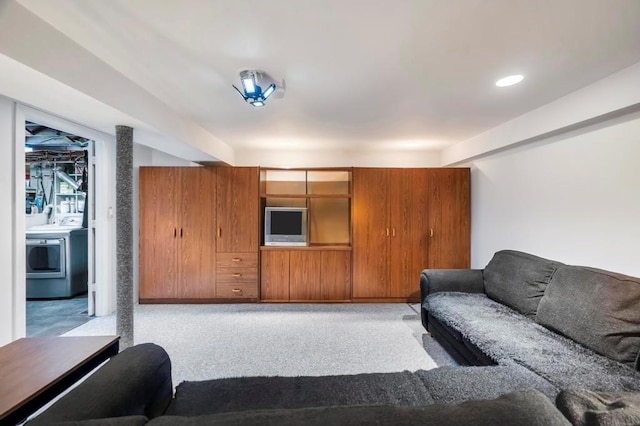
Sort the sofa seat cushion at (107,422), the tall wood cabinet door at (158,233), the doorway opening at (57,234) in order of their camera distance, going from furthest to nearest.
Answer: the tall wood cabinet door at (158,233) → the doorway opening at (57,234) → the sofa seat cushion at (107,422)

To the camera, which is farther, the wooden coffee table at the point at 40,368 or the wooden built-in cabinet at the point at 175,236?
the wooden built-in cabinet at the point at 175,236

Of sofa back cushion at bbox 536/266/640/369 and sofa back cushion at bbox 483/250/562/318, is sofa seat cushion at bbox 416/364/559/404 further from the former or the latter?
sofa back cushion at bbox 483/250/562/318

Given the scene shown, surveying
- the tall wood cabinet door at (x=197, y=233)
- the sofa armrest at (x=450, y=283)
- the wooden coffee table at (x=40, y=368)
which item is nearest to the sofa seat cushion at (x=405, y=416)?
the wooden coffee table at (x=40, y=368)

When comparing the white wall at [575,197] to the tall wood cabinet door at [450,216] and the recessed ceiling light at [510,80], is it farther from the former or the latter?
the recessed ceiling light at [510,80]

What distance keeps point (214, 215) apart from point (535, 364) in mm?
3748

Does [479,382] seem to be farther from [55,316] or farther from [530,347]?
[55,316]

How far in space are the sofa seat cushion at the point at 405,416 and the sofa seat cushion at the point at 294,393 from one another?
1.91ft

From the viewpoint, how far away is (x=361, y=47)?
1609 millimetres

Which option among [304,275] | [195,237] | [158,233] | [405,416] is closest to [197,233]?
[195,237]

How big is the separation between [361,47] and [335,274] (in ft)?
9.99

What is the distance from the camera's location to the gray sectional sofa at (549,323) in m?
1.56

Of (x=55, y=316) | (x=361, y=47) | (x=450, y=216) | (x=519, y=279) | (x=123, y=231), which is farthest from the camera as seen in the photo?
(x=450, y=216)

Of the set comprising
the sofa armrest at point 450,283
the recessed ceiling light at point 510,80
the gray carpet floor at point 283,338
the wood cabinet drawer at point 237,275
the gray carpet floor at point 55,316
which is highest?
the recessed ceiling light at point 510,80

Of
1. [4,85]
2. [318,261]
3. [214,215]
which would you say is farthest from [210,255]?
[4,85]
